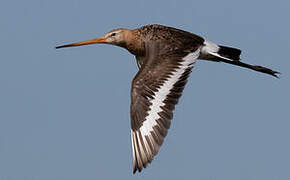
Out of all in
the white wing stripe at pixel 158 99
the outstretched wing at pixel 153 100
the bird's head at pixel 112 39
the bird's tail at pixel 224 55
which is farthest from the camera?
the bird's head at pixel 112 39

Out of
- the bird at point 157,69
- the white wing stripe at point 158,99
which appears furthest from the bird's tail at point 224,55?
the white wing stripe at point 158,99

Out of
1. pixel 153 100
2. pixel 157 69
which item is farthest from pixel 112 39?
pixel 153 100

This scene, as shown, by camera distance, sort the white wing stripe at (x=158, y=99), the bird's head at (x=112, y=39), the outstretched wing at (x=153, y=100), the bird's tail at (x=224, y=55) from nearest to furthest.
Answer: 1. the outstretched wing at (x=153, y=100)
2. the white wing stripe at (x=158, y=99)
3. the bird's tail at (x=224, y=55)
4. the bird's head at (x=112, y=39)

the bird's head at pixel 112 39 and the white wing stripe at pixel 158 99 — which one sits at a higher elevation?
the bird's head at pixel 112 39

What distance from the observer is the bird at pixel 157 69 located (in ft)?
31.5

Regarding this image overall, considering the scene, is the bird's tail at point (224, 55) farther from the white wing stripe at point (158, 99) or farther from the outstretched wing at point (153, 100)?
the white wing stripe at point (158, 99)

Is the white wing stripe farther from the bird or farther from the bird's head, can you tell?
the bird's head

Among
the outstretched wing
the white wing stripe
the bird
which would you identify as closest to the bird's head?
the bird

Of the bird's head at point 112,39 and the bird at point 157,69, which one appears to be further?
the bird's head at point 112,39

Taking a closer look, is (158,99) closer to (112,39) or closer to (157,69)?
(157,69)

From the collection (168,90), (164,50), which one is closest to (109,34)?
(164,50)

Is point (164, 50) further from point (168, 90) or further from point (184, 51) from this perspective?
point (168, 90)

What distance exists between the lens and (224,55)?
1177 cm

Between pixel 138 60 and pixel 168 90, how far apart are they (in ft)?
6.50
